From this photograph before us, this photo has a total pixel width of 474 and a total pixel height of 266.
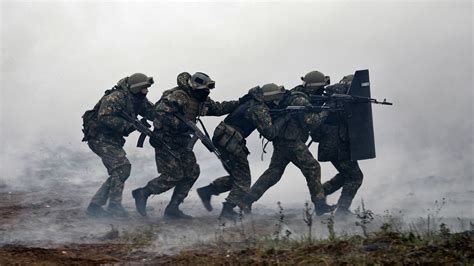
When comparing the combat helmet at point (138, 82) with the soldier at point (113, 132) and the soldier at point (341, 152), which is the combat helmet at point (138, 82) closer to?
the soldier at point (113, 132)

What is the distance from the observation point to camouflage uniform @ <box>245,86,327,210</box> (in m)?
8.75

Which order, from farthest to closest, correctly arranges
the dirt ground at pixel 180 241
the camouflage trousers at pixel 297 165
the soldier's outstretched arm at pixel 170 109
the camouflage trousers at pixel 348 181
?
the camouflage trousers at pixel 348 181 < the camouflage trousers at pixel 297 165 < the soldier's outstretched arm at pixel 170 109 < the dirt ground at pixel 180 241

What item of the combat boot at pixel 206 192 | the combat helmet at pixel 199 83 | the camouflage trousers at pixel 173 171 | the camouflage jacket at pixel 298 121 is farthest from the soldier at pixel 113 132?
the camouflage jacket at pixel 298 121

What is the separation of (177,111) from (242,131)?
3.16 feet

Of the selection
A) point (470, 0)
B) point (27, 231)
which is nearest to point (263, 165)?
point (27, 231)

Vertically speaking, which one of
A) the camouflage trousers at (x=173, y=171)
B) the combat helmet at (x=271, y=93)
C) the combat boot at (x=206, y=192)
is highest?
the combat helmet at (x=271, y=93)

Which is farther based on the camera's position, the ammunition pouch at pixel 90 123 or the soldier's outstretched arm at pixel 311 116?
the ammunition pouch at pixel 90 123

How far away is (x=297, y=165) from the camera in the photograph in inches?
350

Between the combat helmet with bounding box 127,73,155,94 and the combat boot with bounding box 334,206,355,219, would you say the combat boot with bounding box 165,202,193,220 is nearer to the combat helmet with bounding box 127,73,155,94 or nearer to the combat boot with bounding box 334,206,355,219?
the combat helmet with bounding box 127,73,155,94

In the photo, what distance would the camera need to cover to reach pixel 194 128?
8391 mm

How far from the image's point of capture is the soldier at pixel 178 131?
841 cm

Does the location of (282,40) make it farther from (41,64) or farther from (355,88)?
(355,88)

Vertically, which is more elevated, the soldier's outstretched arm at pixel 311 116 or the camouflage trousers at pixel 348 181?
the soldier's outstretched arm at pixel 311 116

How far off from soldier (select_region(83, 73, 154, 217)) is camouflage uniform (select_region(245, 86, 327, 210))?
5.56 feet
